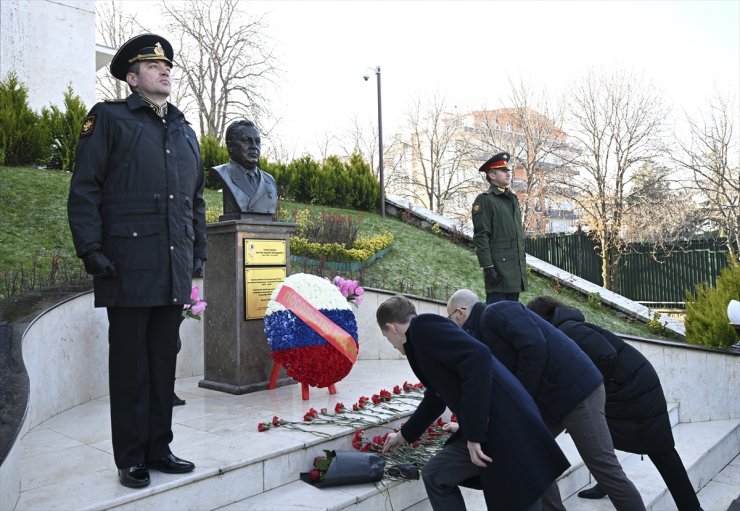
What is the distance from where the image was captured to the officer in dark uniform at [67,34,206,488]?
2982 mm

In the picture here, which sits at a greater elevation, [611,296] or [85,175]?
[85,175]

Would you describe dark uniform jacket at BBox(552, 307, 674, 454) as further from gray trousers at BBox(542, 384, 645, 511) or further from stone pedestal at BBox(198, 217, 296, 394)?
stone pedestal at BBox(198, 217, 296, 394)

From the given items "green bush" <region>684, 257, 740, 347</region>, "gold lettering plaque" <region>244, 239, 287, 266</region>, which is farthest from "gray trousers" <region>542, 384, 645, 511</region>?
"green bush" <region>684, 257, 740, 347</region>

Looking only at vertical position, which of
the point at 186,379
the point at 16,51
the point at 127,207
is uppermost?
the point at 16,51

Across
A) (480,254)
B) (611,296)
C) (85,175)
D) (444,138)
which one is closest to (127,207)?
(85,175)

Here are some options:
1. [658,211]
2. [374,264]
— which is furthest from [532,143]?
[374,264]

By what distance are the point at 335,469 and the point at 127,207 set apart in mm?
1928

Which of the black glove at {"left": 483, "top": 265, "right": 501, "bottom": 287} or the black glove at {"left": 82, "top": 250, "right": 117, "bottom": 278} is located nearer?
the black glove at {"left": 82, "top": 250, "right": 117, "bottom": 278}

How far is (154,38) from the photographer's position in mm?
3252

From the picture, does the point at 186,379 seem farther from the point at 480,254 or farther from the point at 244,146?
the point at 480,254

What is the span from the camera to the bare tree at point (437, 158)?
120 feet

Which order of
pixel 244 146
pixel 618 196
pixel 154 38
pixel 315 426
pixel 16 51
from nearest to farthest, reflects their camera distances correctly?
pixel 154 38
pixel 315 426
pixel 244 146
pixel 16 51
pixel 618 196

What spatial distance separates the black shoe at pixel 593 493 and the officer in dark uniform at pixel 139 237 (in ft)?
9.41

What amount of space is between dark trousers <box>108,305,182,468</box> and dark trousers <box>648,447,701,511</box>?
10.3ft
